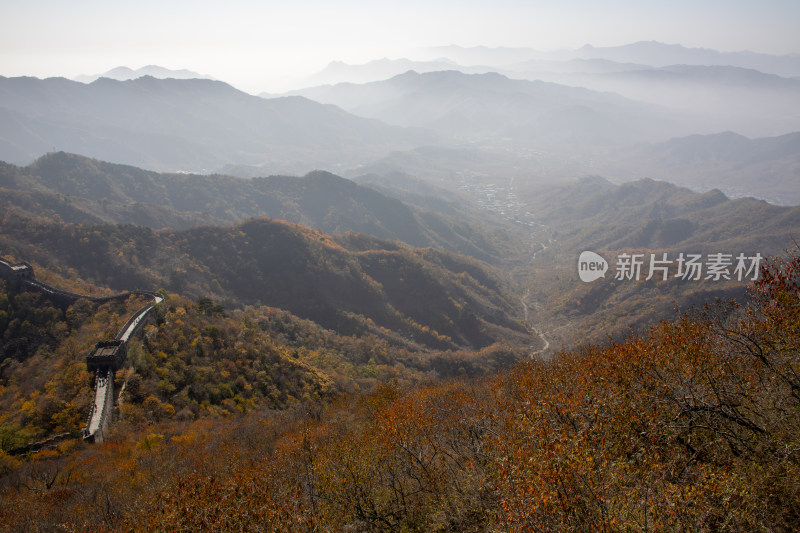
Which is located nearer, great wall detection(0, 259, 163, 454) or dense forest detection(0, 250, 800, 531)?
dense forest detection(0, 250, 800, 531)

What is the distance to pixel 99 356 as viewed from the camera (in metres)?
39.2

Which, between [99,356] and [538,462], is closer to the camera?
[538,462]

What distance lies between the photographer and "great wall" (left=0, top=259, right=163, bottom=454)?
32.2 m

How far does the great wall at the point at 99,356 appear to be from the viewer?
106 ft

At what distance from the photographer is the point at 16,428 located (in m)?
31.1

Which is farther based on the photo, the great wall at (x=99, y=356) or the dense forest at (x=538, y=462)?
the great wall at (x=99, y=356)

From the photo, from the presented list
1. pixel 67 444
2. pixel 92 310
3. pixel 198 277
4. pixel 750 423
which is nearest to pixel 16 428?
pixel 67 444

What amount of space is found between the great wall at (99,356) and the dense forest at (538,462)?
2120 mm

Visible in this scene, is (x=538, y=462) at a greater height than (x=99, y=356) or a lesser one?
greater

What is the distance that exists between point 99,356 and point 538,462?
4330 centimetres

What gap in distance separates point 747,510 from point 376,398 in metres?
26.2

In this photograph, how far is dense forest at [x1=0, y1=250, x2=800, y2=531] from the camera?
1132cm

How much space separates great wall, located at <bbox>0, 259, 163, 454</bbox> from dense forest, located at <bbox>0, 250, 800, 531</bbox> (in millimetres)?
2120

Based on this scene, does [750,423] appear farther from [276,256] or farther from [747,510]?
[276,256]
